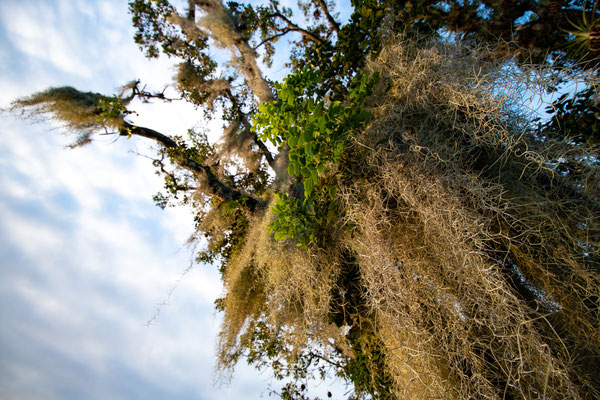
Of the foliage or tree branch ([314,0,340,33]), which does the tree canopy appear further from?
tree branch ([314,0,340,33])

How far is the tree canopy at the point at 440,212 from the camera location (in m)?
1.03

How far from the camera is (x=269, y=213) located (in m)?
2.25

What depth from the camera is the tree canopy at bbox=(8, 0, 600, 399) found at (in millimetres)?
1026

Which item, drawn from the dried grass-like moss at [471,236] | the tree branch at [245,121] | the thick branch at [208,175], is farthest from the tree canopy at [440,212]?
the tree branch at [245,121]

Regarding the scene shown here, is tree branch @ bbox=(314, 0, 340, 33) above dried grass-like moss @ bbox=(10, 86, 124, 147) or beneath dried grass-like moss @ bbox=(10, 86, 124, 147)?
above

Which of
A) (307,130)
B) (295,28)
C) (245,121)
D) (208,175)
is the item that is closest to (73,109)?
(208,175)

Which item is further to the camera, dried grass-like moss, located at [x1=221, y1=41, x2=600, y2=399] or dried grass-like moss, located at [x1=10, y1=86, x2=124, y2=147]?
dried grass-like moss, located at [x1=10, y1=86, x2=124, y2=147]

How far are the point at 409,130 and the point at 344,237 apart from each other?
0.70m

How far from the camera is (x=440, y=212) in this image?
1.12 meters

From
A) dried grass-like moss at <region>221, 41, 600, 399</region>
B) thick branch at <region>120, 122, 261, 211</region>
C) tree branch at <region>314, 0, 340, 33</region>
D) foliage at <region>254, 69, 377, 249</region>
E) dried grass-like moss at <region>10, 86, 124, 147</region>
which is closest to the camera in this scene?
dried grass-like moss at <region>221, 41, 600, 399</region>

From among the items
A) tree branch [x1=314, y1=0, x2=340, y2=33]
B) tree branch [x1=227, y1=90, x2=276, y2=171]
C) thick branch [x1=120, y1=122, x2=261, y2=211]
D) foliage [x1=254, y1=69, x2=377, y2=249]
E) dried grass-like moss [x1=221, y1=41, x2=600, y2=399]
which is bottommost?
dried grass-like moss [x1=221, y1=41, x2=600, y2=399]

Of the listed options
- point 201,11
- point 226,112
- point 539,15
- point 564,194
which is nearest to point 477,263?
point 564,194

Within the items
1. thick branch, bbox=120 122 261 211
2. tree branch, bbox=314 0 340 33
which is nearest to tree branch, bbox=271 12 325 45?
tree branch, bbox=314 0 340 33

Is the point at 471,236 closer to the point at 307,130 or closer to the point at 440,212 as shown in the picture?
the point at 440,212
